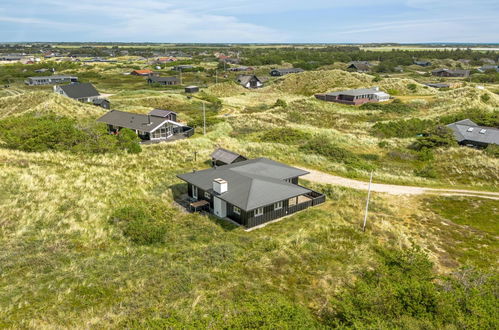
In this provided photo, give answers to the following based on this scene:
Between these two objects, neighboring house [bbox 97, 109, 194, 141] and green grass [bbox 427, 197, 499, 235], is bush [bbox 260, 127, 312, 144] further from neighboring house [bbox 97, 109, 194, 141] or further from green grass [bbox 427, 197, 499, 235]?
green grass [bbox 427, 197, 499, 235]

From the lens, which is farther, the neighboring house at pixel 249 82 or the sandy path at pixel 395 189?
the neighboring house at pixel 249 82

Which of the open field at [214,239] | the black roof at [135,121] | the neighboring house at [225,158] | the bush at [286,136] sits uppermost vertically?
the black roof at [135,121]

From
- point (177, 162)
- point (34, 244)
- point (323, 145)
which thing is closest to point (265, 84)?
point (323, 145)

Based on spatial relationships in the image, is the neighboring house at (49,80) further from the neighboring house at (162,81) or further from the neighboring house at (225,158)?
the neighboring house at (225,158)

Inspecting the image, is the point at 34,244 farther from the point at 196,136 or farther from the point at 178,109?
the point at 178,109

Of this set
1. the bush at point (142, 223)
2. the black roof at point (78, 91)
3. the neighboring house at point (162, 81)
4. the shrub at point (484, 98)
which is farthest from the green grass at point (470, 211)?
the neighboring house at point (162, 81)

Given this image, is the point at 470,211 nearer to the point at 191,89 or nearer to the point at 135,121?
the point at 135,121

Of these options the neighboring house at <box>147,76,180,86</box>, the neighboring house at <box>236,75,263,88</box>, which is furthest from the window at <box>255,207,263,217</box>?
the neighboring house at <box>147,76,180,86</box>

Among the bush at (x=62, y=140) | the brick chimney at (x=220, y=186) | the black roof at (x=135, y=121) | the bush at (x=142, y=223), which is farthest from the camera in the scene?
the black roof at (x=135, y=121)
